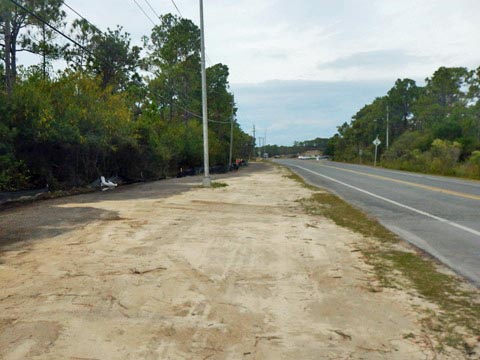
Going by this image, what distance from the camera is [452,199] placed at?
1434cm

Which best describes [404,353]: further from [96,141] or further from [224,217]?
[96,141]

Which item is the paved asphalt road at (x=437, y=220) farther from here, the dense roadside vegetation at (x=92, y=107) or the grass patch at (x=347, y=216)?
the dense roadside vegetation at (x=92, y=107)

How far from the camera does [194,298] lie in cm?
436

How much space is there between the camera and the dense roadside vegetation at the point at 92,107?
1496 centimetres

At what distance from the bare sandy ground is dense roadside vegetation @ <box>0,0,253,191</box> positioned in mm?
7976

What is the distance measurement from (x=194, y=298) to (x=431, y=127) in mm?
53750

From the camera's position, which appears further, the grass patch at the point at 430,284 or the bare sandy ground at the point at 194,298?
the grass patch at the point at 430,284

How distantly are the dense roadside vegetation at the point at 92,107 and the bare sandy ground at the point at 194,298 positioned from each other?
7976mm

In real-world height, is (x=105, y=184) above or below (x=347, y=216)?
above

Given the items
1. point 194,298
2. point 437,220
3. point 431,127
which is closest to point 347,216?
point 437,220

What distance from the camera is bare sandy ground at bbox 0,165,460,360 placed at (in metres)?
3.27

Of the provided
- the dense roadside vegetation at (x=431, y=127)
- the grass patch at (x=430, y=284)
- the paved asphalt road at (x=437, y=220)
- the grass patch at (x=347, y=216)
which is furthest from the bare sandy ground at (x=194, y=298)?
the dense roadside vegetation at (x=431, y=127)

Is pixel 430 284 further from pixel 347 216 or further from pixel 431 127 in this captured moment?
pixel 431 127

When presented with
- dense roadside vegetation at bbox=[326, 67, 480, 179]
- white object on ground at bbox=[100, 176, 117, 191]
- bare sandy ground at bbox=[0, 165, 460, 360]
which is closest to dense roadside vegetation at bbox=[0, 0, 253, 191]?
white object on ground at bbox=[100, 176, 117, 191]
